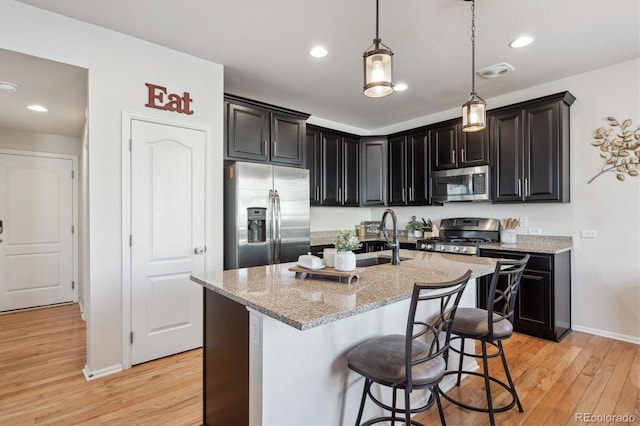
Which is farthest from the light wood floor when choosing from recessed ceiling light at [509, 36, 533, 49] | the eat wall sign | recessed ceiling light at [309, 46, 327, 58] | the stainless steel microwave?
recessed ceiling light at [309, 46, 327, 58]

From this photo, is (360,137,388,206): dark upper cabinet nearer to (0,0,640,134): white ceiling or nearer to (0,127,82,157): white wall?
(0,0,640,134): white ceiling

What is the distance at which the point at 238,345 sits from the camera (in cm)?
155

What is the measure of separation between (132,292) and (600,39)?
4.45m

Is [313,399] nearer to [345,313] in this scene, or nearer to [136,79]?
[345,313]

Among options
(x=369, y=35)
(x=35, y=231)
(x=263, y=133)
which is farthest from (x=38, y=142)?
(x=369, y=35)

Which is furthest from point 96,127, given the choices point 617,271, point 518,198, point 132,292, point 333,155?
point 617,271

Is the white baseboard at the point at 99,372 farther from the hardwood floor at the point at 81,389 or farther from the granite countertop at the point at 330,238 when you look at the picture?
the granite countertop at the point at 330,238

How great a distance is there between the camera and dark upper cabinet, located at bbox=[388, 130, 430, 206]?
4625mm

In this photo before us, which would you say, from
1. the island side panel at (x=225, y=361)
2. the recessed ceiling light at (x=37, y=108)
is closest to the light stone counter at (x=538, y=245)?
the island side panel at (x=225, y=361)

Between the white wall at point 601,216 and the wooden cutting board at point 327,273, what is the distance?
3.07 metres

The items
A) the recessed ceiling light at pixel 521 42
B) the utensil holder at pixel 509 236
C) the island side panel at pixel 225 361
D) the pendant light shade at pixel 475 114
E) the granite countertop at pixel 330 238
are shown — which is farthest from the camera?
the granite countertop at pixel 330 238


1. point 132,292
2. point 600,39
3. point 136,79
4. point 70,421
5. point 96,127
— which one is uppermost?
Result: point 600,39

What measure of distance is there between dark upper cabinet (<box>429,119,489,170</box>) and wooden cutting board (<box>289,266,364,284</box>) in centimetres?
296

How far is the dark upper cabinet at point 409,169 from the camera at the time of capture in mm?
4625
